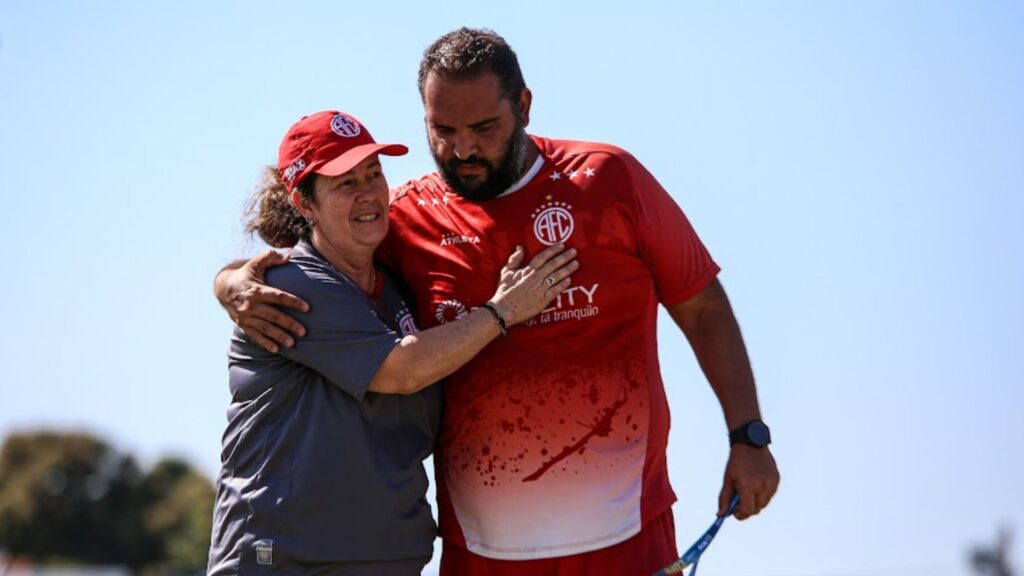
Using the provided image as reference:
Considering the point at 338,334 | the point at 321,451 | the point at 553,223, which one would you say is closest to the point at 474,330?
the point at 338,334

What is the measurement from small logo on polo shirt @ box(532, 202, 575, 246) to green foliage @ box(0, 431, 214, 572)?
67.3m

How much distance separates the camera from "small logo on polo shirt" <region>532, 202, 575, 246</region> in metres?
7.09

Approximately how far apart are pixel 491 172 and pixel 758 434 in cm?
155

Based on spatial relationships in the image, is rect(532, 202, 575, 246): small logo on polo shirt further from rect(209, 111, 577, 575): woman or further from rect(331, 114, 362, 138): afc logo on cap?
rect(331, 114, 362, 138): afc logo on cap

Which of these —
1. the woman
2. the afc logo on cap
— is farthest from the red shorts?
the afc logo on cap

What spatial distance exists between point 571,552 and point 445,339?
1030mm

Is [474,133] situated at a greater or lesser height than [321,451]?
greater

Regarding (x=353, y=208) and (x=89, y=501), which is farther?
(x=89, y=501)

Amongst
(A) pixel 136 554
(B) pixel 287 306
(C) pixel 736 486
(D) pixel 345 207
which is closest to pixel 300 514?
(B) pixel 287 306

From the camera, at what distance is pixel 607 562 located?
6906mm

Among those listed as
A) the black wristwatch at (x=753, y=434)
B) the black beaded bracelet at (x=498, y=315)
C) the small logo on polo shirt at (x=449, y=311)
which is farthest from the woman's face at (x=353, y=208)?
the black wristwatch at (x=753, y=434)

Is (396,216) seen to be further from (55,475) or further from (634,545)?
(55,475)

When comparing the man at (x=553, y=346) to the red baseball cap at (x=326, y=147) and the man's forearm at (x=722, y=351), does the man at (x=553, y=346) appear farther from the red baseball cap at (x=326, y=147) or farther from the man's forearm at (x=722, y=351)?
the red baseball cap at (x=326, y=147)

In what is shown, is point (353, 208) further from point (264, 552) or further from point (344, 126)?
point (264, 552)
